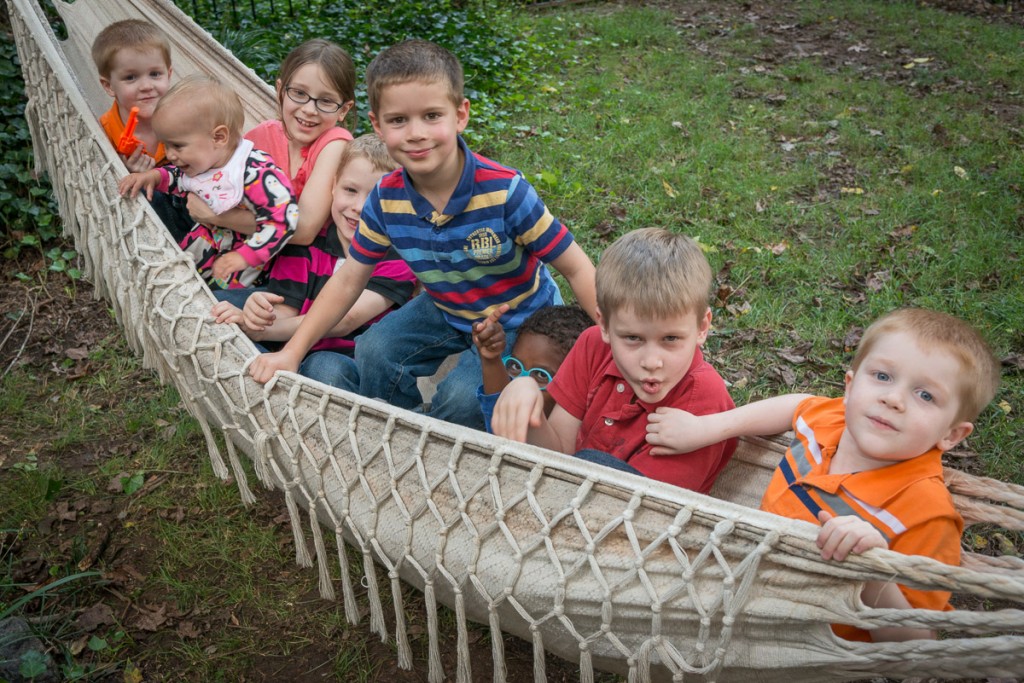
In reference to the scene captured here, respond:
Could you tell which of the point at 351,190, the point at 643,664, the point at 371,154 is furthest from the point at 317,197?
the point at 643,664

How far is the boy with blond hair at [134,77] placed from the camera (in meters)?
3.28

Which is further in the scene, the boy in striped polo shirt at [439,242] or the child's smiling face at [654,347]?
the boy in striped polo shirt at [439,242]

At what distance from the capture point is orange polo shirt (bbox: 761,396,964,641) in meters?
1.68

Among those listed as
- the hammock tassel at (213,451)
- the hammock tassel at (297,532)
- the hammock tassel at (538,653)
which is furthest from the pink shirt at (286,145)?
the hammock tassel at (538,653)

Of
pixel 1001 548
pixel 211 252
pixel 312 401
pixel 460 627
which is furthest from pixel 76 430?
pixel 1001 548

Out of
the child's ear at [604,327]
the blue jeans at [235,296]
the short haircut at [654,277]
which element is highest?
the short haircut at [654,277]

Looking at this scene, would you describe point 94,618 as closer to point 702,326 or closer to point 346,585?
point 346,585

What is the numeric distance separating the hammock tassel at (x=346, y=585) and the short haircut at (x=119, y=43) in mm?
2175

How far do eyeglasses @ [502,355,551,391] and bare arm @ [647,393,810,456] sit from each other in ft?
1.78

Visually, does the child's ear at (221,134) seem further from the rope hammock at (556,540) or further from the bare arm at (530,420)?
the bare arm at (530,420)

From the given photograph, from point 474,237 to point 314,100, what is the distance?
103 cm

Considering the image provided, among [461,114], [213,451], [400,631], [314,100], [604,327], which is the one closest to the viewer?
[604,327]

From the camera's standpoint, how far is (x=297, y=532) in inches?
100

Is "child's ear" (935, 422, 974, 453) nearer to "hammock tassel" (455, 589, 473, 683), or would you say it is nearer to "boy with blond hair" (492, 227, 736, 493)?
"boy with blond hair" (492, 227, 736, 493)
